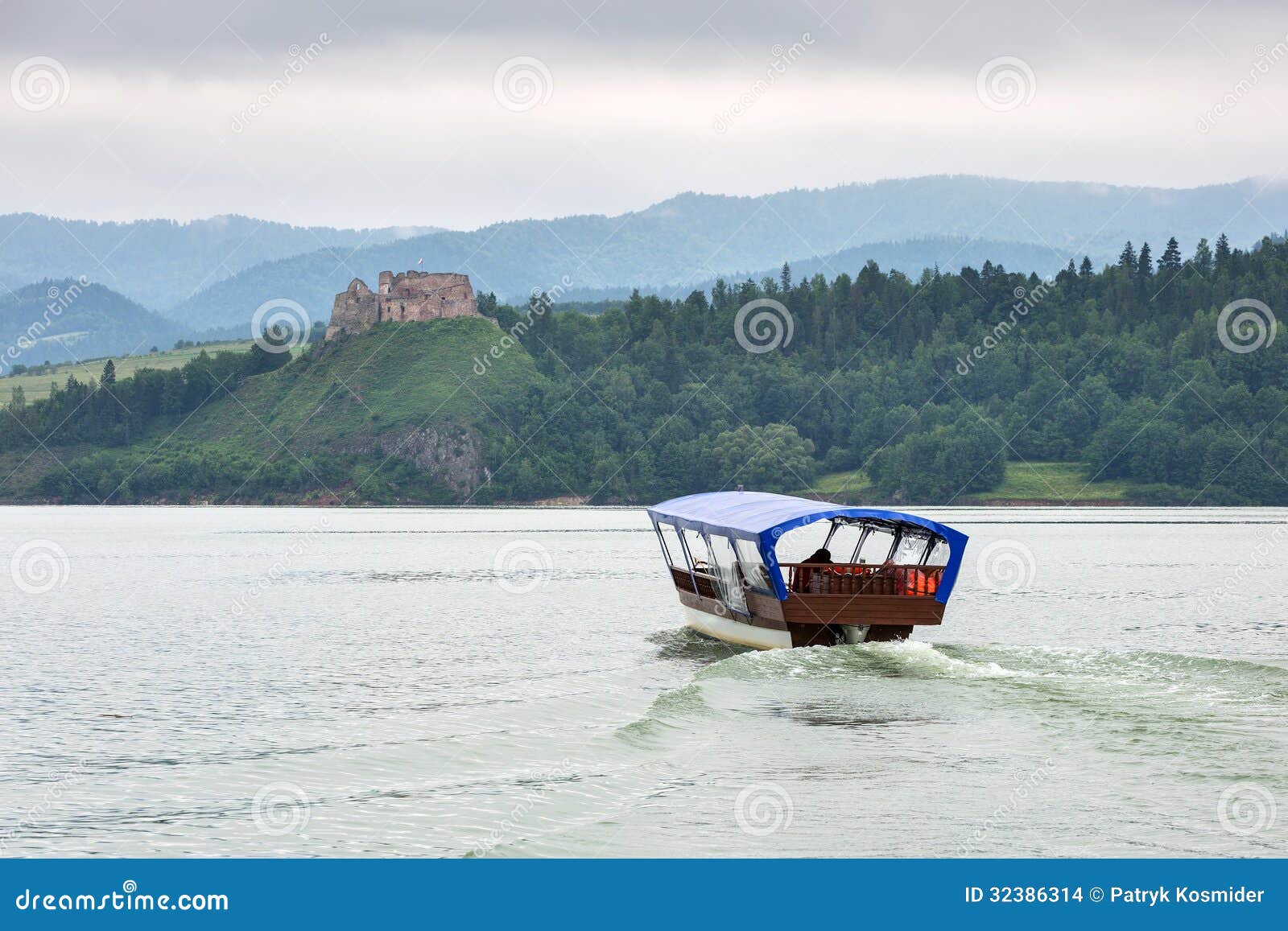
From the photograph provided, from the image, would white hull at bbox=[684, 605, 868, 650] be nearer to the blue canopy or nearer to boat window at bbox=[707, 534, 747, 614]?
boat window at bbox=[707, 534, 747, 614]

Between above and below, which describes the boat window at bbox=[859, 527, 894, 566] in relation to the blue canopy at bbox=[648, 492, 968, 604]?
below

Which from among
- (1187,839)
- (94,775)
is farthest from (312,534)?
(1187,839)

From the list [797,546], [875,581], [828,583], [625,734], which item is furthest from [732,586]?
[797,546]

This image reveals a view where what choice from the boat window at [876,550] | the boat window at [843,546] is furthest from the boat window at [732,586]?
the boat window at [876,550]

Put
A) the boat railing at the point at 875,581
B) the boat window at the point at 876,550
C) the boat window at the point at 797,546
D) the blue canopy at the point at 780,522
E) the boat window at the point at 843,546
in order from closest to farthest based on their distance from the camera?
the blue canopy at the point at 780,522 → the boat railing at the point at 875,581 → the boat window at the point at 876,550 → the boat window at the point at 843,546 → the boat window at the point at 797,546

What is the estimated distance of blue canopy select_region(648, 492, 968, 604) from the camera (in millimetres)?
50594

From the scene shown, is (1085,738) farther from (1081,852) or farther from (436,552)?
(436,552)

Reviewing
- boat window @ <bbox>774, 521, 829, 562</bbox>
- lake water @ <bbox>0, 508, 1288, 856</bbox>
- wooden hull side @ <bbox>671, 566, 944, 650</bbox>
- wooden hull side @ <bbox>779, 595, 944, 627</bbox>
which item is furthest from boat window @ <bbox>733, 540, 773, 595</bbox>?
boat window @ <bbox>774, 521, 829, 562</bbox>

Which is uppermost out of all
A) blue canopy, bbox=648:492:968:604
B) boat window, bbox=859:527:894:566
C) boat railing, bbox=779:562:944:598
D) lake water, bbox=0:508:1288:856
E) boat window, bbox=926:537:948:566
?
blue canopy, bbox=648:492:968:604

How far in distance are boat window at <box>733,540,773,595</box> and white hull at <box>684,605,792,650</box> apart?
1.53 metres

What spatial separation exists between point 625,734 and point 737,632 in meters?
19.7

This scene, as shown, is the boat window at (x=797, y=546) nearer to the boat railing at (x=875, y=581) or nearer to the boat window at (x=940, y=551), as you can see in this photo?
the boat window at (x=940, y=551)

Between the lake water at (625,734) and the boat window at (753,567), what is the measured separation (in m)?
3.21

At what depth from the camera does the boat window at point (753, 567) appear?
53281 mm
